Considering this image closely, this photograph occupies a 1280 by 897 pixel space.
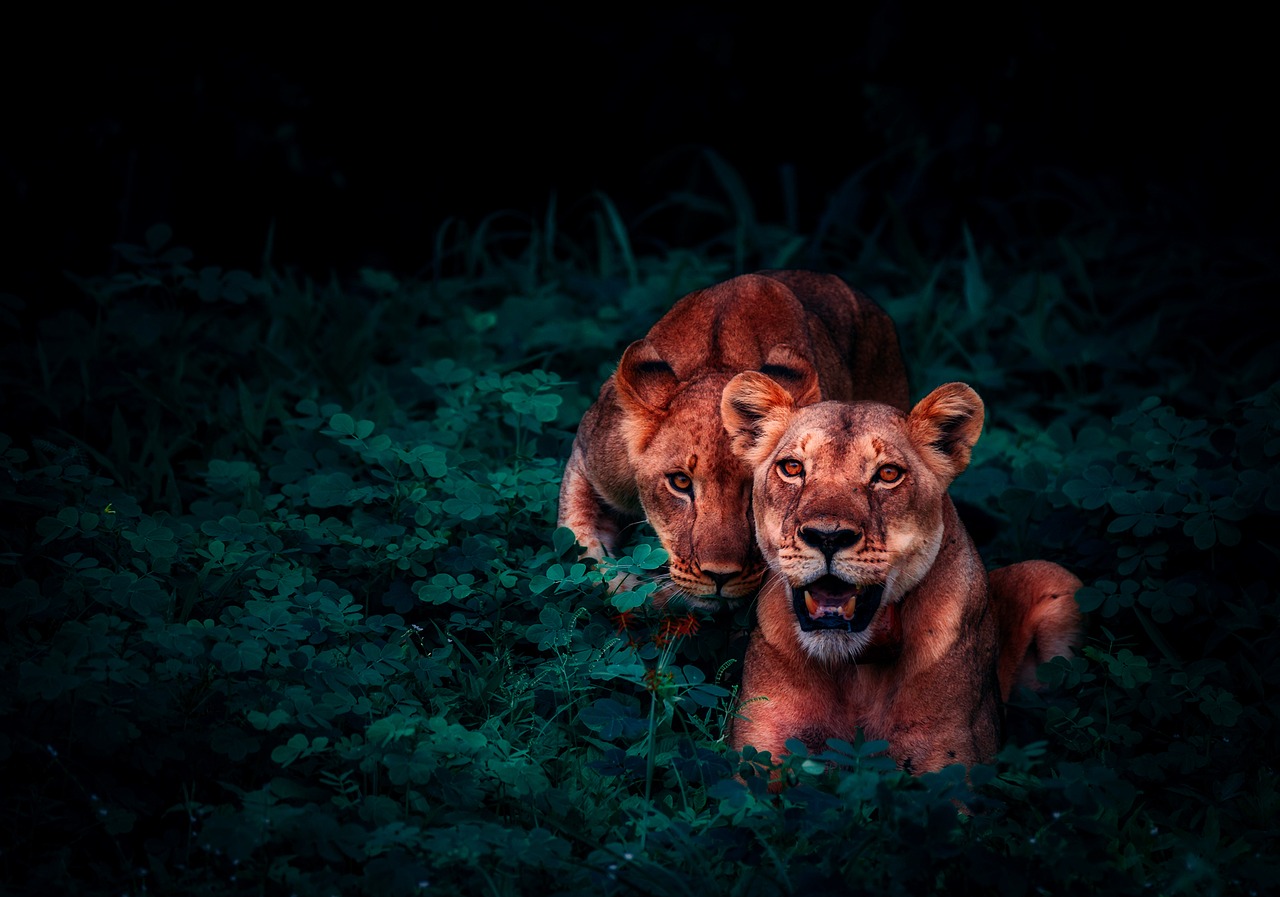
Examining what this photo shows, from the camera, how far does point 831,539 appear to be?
332cm

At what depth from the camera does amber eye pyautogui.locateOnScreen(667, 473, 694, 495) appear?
420cm

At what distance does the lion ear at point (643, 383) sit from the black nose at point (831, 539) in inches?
46.7

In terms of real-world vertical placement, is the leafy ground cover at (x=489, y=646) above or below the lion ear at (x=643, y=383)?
below

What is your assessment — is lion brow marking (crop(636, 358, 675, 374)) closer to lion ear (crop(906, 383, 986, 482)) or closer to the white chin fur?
lion ear (crop(906, 383, 986, 482))

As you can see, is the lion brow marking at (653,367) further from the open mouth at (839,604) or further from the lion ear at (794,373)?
the open mouth at (839,604)

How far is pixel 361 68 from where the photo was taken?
7.70 metres

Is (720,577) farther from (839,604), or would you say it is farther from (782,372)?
(782,372)

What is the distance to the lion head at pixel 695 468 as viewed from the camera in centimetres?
399

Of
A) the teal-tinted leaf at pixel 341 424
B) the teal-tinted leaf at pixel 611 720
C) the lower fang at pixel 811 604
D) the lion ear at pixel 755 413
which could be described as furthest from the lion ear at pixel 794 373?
the teal-tinted leaf at pixel 341 424

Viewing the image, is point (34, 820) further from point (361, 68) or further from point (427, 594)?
point (361, 68)

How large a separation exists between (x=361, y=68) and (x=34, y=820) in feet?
18.2

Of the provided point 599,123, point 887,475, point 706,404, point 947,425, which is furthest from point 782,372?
point 599,123

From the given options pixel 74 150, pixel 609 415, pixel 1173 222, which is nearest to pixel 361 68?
pixel 74 150

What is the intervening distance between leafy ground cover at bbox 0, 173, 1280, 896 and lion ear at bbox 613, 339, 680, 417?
0.45 metres
